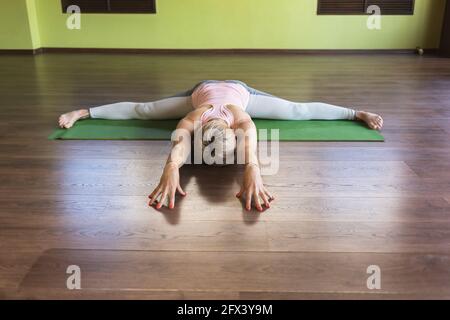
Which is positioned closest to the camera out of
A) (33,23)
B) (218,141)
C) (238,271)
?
(238,271)

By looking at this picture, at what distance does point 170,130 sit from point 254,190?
1.22 metres

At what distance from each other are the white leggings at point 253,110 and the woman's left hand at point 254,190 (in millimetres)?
1115

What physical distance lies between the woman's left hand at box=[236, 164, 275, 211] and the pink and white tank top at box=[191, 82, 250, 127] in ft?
1.61

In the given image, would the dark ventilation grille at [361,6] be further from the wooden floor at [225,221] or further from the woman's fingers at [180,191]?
the woman's fingers at [180,191]

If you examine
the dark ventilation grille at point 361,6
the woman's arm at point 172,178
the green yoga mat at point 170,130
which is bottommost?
the green yoga mat at point 170,130

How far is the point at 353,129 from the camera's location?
3.05 meters

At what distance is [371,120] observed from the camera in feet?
10.2

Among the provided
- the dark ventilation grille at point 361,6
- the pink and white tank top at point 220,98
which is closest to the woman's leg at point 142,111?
the pink and white tank top at point 220,98

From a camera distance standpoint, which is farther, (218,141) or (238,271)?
(218,141)

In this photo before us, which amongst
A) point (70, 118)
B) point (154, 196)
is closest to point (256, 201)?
point (154, 196)

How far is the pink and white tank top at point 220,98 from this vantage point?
2514 mm

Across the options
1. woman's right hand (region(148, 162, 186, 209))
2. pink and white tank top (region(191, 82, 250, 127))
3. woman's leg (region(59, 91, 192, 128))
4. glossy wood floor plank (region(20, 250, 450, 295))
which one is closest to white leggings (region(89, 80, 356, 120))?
woman's leg (region(59, 91, 192, 128))

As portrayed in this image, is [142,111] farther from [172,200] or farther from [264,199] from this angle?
[264,199]
